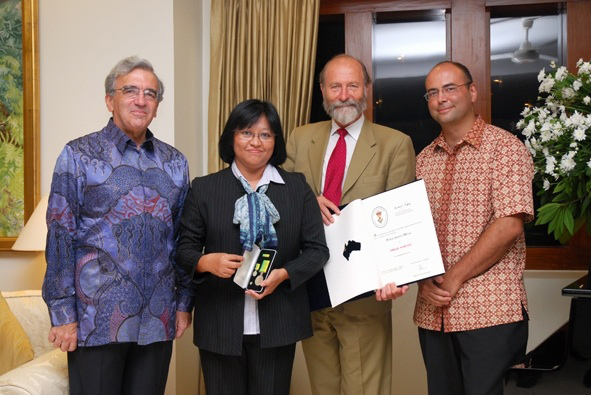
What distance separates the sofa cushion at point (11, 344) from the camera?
271 cm

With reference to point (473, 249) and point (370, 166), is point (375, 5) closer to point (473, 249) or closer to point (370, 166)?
point (370, 166)

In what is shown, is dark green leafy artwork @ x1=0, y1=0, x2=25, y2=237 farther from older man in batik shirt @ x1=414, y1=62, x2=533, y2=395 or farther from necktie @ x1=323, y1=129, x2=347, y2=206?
older man in batik shirt @ x1=414, y1=62, x2=533, y2=395

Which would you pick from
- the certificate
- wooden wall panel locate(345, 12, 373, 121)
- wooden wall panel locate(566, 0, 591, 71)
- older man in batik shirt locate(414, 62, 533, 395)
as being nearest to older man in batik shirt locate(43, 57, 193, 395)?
the certificate

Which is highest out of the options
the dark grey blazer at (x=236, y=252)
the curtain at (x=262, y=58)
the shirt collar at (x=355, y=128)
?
the curtain at (x=262, y=58)

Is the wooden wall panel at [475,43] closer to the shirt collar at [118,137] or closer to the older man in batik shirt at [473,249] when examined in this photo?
the older man in batik shirt at [473,249]

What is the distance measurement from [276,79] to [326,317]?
5.39 ft

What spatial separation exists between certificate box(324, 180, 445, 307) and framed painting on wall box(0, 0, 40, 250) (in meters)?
2.06

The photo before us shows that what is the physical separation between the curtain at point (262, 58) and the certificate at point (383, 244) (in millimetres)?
1445

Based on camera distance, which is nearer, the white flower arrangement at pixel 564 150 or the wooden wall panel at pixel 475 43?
the white flower arrangement at pixel 564 150

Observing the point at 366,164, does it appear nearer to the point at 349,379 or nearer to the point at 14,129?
the point at 349,379

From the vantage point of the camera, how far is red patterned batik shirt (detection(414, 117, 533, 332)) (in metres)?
2.35

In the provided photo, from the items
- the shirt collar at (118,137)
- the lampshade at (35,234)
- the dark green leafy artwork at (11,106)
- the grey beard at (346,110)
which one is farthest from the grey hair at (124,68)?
the dark green leafy artwork at (11,106)

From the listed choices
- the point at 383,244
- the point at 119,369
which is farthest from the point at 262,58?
the point at 119,369

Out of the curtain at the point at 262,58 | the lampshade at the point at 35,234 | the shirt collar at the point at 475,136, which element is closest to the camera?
the shirt collar at the point at 475,136
